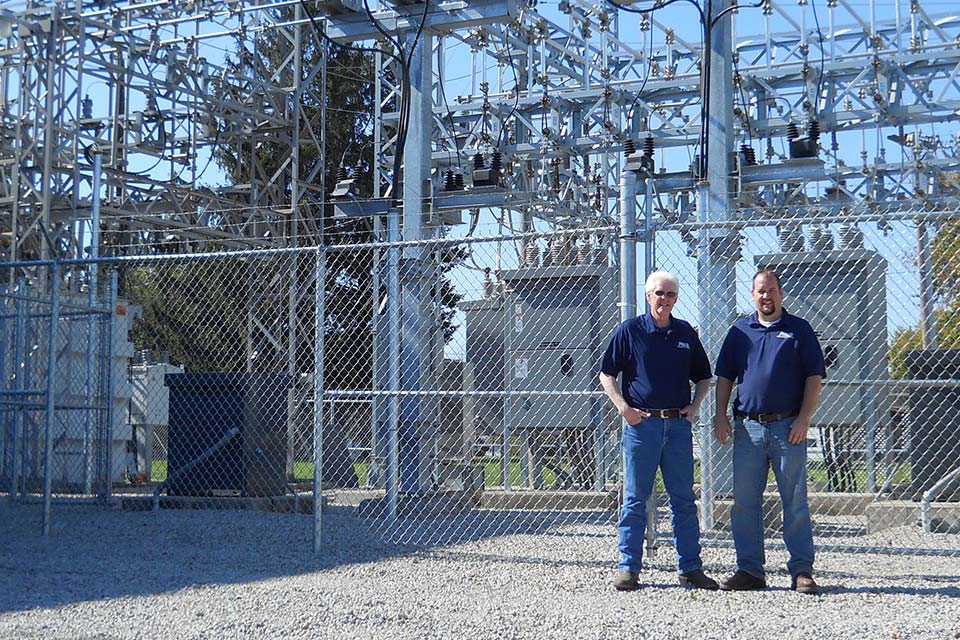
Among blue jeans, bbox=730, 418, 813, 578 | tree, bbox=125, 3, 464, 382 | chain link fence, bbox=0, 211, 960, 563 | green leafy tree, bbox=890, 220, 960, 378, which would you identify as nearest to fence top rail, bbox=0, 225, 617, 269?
chain link fence, bbox=0, 211, 960, 563

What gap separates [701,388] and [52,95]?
1263cm

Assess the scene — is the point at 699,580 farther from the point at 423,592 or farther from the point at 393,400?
the point at 393,400

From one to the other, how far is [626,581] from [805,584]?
108 cm

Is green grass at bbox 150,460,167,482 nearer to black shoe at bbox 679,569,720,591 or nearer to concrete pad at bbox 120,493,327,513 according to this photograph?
concrete pad at bbox 120,493,327,513

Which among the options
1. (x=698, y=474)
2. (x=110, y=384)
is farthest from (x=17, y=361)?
(x=698, y=474)

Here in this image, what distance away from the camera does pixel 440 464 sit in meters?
12.4

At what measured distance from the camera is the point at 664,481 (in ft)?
23.0

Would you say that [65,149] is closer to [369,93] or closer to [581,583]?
[581,583]

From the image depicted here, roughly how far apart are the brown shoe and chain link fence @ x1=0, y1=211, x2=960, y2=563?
1.22m

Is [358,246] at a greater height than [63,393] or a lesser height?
greater

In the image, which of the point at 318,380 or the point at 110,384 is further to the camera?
the point at 110,384

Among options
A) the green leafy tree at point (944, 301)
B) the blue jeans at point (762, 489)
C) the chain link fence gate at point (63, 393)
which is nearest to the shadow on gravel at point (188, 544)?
the chain link fence gate at point (63, 393)

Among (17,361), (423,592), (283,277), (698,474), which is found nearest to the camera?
(423,592)

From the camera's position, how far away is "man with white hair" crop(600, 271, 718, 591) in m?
7.02
